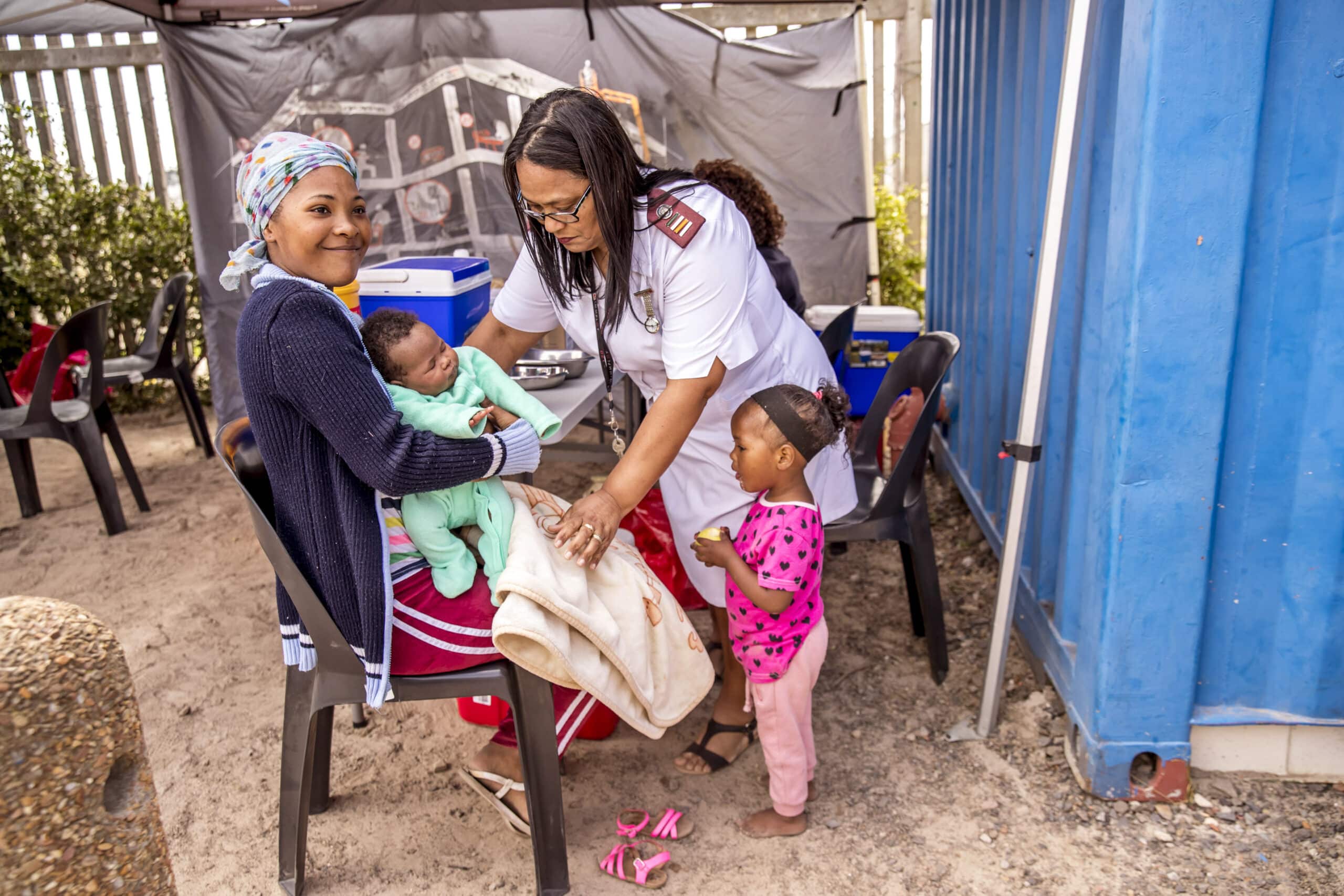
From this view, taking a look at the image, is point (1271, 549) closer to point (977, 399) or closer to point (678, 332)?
point (678, 332)

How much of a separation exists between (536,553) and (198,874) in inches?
53.1

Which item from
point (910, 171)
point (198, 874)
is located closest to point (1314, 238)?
point (198, 874)

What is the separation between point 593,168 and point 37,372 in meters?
4.97

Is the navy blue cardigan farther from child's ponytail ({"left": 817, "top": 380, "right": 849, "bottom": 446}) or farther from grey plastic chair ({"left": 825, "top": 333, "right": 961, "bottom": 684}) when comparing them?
grey plastic chair ({"left": 825, "top": 333, "right": 961, "bottom": 684})

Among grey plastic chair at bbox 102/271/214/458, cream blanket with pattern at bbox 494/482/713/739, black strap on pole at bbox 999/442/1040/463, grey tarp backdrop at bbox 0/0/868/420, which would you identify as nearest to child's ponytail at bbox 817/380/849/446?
black strap on pole at bbox 999/442/1040/463

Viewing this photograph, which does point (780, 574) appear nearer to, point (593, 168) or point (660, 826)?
point (660, 826)

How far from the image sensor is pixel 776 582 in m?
2.24

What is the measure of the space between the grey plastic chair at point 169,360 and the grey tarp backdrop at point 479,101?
1.33 ft

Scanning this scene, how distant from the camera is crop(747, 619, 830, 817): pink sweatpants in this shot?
239 centimetres

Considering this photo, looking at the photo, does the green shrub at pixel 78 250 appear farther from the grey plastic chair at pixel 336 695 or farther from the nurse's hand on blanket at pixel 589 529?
the nurse's hand on blanket at pixel 589 529

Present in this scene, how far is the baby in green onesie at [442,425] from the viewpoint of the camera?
2.02 meters

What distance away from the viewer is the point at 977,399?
4230 mm

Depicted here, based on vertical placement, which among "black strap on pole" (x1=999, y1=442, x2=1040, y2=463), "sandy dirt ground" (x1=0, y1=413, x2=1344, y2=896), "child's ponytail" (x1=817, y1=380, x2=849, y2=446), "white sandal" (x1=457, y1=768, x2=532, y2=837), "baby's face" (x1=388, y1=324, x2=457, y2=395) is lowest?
"sandy dirt ground" (x1=0, y1=413, x2=1344, y2=896)

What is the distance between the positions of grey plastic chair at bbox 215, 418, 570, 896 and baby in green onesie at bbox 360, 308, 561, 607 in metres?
0.23
